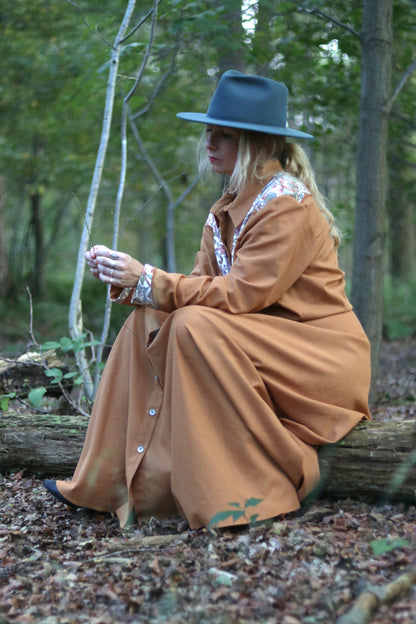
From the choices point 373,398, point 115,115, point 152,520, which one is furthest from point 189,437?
point 115,115

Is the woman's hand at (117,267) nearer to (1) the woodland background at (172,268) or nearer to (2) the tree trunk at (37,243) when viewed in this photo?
(1) the woodland background at (172,268)

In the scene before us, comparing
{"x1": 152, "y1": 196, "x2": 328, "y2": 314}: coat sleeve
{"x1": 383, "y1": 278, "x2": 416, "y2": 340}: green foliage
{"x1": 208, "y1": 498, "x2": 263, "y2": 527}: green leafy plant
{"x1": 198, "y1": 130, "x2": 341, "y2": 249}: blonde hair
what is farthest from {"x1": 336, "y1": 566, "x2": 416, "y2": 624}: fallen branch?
{"x1": 383, "y1": 278, "x2": 416, "y2": 340}: green foliage

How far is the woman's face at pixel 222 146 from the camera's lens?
2984mm

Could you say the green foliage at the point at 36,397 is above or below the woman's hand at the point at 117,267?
below

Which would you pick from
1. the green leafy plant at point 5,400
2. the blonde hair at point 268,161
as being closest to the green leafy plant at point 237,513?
the blonde hair at point 268,161

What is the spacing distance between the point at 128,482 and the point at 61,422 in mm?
809

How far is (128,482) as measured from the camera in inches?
110

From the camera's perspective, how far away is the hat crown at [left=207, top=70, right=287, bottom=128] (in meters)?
2.92

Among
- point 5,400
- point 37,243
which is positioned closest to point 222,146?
point 5,400

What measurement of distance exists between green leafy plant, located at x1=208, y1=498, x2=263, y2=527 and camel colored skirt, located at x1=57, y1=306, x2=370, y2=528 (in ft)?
0.08

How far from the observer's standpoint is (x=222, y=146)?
3004 mm

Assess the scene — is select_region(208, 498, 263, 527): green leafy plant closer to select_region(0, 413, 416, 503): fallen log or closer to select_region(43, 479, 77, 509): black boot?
select_region(0, 413, 416, 503): fallen log

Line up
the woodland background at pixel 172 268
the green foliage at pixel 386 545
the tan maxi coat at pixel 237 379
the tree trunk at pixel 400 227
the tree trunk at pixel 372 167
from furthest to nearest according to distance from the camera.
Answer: the tree trunk at pixel 400 227, the tree trunk at pixel 372 167, the tan maxi coat at pixel 237 379, the green foliage at pixel 386 545, the woodland background at pixel 172 268

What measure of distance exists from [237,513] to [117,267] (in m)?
1.15
